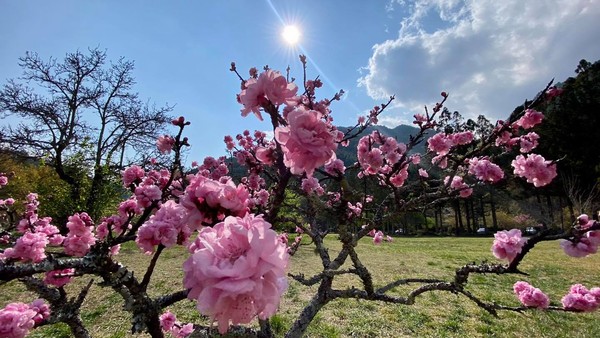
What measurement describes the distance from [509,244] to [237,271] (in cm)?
247

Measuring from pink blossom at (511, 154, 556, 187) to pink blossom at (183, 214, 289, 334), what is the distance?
3.91 metres

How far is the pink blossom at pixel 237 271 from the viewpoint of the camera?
2.98ft

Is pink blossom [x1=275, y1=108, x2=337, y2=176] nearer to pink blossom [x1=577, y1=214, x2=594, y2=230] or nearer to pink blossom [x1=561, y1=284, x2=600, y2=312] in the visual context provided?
pink blossom [x1=577, y1=214, x2=594, y2=230]

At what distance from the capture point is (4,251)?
308 centimetres

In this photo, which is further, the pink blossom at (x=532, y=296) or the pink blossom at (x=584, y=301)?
the pink blossom at (x=532, y=296)

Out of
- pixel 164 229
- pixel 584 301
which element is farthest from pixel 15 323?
pixel 584 301

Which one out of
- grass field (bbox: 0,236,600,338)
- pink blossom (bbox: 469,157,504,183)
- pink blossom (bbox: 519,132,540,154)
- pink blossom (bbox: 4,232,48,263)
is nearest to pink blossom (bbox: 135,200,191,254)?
pink blossom (bbox: 4,232,48,263)

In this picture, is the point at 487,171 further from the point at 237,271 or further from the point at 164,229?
the point at 237,271

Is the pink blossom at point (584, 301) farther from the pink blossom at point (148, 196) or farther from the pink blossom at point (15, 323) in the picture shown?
the pink blossom at point (15, 323)

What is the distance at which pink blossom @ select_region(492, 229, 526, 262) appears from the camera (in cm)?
247

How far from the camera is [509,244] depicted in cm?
250

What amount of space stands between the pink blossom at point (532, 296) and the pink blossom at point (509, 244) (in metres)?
0.77

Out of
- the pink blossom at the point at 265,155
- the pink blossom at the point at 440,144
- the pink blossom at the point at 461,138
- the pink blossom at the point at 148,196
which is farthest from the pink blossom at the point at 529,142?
the pink blossom at the point at 148,196

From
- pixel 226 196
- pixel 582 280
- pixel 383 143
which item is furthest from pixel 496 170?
pixel 582 280
